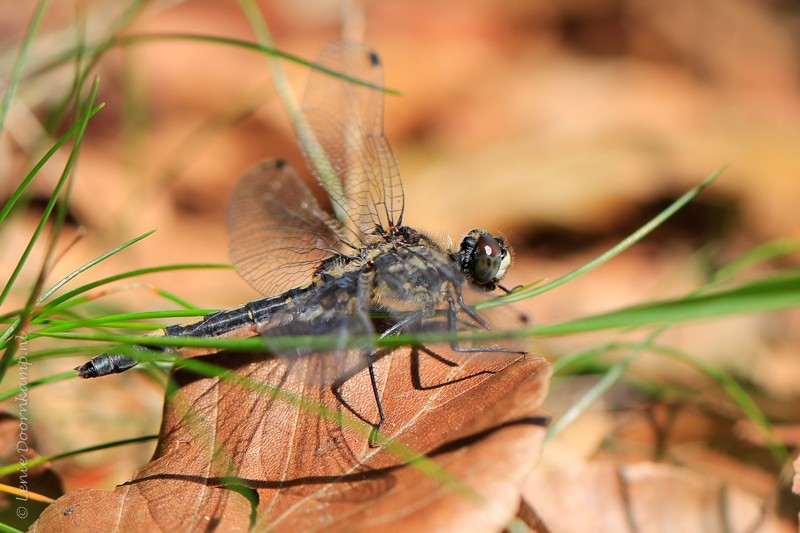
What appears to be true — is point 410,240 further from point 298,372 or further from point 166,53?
point 166,53

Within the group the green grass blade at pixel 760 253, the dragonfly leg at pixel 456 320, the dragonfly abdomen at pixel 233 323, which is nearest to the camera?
the dragonfly leg at pixel 456 320

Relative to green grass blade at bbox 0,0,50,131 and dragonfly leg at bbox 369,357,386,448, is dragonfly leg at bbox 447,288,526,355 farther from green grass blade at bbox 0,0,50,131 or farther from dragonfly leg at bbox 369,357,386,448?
green grass blade at bbox 0,0,50,131

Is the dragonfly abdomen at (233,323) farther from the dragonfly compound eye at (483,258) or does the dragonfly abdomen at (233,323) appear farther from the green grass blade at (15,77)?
the green grass blade at (15,77)

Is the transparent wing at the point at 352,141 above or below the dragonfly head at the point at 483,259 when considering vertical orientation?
above

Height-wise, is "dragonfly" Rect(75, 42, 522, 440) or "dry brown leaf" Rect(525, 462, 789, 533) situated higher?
"dragonfly" Rect(75, 42, 522, 440)

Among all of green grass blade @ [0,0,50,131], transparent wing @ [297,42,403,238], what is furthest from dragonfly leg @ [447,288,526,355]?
green grass blade @ [0,0,50,131]

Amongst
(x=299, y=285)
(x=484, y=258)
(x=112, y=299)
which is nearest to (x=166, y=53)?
(x=112, y=299)

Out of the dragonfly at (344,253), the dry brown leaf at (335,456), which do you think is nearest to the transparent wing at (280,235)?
the dragonfly at (344,253)
